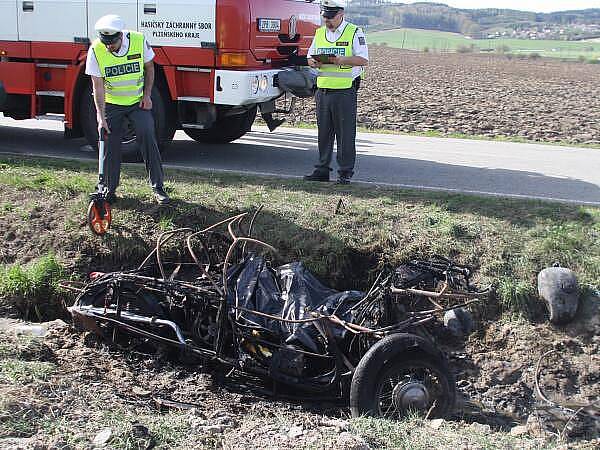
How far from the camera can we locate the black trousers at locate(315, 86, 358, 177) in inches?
336

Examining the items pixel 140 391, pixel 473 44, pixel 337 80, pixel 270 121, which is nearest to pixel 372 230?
pixel 337 80

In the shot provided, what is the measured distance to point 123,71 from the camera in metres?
7.17

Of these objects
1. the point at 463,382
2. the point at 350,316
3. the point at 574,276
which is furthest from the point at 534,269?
the point at 350,316

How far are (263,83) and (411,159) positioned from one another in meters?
3.05

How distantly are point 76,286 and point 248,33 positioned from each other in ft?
13.5

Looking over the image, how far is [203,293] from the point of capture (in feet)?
18.6

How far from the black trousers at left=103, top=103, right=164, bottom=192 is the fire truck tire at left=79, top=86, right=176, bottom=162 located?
6.63 feet

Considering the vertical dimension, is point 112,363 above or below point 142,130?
below

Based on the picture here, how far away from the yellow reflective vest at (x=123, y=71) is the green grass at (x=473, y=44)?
2777 inches

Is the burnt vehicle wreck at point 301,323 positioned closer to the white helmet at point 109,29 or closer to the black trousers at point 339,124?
the white helmet at point 109,29

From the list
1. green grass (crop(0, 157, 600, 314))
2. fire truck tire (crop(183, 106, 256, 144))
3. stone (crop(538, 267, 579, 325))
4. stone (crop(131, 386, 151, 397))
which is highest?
fire truck tire (crop(183, 106, 256, 144))


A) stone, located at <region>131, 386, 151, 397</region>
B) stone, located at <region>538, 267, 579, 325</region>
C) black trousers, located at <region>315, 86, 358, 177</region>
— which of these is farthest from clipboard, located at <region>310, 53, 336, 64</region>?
stone, located at <region>131, 386, 151, 397</region>

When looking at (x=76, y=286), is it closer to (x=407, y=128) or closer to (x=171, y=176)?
(x=171, y=176)

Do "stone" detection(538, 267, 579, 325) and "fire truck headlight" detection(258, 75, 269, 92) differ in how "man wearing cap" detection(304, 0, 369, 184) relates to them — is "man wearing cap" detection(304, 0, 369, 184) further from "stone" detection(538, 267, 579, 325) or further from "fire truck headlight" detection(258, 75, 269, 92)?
"stone" detection(538, 267, 579, 325)
